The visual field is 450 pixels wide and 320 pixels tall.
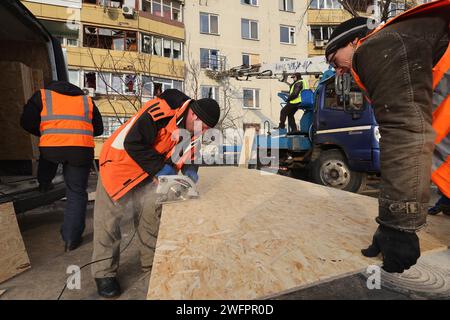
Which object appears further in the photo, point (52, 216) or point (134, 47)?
point (134, 47)

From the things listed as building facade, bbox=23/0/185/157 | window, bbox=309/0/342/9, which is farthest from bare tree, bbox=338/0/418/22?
window, bbox=309/0/342/9

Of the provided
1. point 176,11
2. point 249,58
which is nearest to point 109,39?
point 176,11

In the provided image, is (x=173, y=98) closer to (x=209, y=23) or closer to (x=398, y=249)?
(x=398, y=249)

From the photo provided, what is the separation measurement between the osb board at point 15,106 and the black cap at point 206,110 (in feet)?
11.4

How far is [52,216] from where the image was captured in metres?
5.42

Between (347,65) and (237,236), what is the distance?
117 centimetres

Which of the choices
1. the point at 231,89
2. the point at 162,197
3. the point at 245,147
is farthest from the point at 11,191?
the point at 231,89

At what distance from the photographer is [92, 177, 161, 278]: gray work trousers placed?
2.77 metres

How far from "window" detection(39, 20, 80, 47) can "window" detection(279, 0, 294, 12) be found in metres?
15.7

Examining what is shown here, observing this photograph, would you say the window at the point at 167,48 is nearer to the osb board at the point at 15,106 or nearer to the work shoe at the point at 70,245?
the osb board at the point at 15,106

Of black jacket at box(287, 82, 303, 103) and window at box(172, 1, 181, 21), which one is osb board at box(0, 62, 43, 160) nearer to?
black jacket at box(287, 82, 303, 103)

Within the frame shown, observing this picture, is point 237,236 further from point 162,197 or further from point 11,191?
point 11,191

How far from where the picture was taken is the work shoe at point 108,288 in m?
2.67

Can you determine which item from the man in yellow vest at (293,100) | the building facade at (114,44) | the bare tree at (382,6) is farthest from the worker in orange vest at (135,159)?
the building facade at (114,44)
